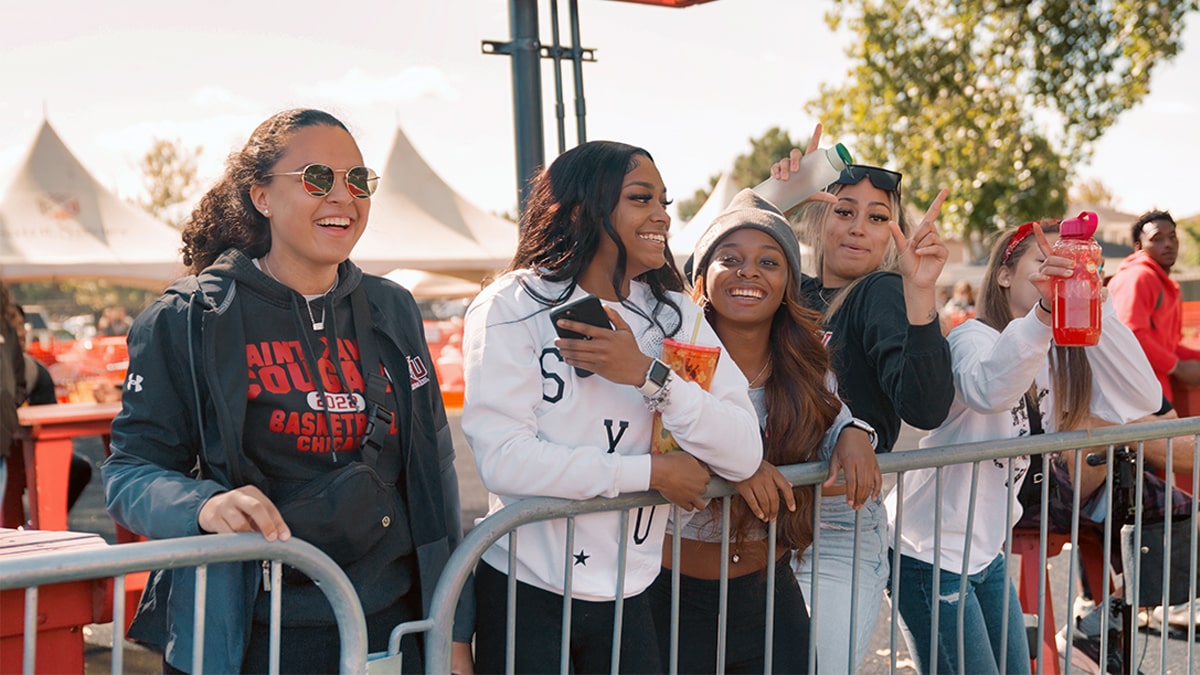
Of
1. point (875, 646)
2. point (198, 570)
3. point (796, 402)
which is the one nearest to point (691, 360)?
point (796, 402)

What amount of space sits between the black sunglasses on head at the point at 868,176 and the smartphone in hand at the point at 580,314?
4.79ft

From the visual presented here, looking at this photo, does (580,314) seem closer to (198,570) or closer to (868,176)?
(198,570)

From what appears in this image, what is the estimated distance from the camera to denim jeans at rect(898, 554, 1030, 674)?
3056 millimetres

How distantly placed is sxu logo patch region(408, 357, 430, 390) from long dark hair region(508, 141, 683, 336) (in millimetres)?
319

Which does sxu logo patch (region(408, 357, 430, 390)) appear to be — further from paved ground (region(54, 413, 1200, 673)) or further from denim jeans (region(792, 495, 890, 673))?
paved ground (region(54, 413, 1200, 673))

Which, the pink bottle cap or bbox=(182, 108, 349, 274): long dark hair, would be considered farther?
the pink bottle cap

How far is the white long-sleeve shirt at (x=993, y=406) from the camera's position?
2.97 m

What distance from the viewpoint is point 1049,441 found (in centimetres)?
297

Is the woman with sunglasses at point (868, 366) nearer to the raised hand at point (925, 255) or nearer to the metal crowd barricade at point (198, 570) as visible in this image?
the raised hand at point (925, 255)

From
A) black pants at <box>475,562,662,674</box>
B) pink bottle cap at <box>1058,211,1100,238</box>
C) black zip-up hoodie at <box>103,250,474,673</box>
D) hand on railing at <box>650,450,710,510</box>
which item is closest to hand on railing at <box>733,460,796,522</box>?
hand on railing at <box>650,450,710,510</box>

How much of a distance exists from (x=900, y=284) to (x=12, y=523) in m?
4.84

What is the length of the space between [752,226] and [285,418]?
1.30 metres

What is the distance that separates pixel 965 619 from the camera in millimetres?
3076

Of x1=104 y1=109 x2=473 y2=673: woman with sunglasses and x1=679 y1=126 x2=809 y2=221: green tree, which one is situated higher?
x1=679 y1=126 x2=809 y2=221: green tree
